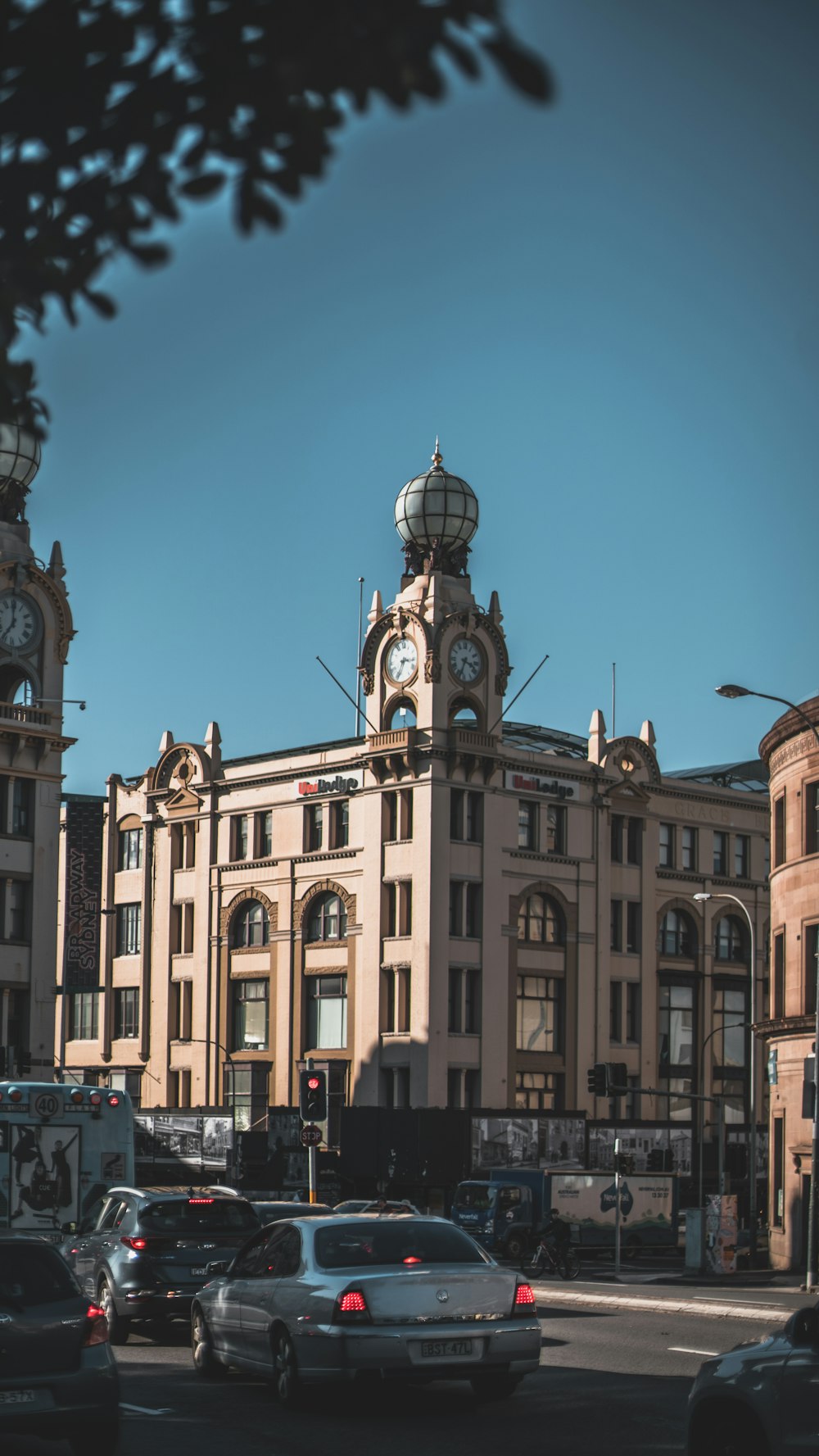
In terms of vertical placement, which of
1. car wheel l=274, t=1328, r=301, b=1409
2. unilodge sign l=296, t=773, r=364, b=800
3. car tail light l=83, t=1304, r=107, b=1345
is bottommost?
car wheel l=274, t=1328, r=301, b=1409

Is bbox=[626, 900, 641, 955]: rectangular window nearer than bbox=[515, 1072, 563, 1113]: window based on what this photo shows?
No

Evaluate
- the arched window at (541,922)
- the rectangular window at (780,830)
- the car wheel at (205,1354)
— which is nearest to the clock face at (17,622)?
the arched window at (541,922)

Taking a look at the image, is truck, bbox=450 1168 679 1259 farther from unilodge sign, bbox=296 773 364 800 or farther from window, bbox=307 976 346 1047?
unilodge sign, bbox=296 773 364 800

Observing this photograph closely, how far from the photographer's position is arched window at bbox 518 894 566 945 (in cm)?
7594

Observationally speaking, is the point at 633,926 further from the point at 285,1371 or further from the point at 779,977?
the point at 285,1371

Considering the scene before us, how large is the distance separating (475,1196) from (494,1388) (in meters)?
31.4

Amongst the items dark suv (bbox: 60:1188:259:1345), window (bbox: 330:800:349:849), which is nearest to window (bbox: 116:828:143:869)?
window (bbox: 330:800:349:849)

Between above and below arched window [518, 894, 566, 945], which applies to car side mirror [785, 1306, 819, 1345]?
below

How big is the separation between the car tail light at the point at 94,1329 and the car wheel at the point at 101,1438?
1.57 feet

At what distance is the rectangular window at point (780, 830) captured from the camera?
46938mm

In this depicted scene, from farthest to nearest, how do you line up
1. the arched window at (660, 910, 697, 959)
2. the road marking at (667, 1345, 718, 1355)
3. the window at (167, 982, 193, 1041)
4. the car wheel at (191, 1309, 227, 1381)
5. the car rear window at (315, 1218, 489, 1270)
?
the arched window at (660, 910, 697, 959), the window at (167, 982, 193, 1041), the road marking at (667, 1345, 718, 1355), the car wheel at (191, 1309, 227, 1381), the car rear window at (315, 1218, 489, 1270)

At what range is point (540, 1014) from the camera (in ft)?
248

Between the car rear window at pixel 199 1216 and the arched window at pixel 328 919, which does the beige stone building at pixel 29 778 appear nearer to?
the arched window at pixel 328 919

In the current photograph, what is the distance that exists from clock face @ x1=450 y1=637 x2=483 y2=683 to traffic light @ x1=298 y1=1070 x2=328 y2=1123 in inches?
1546
